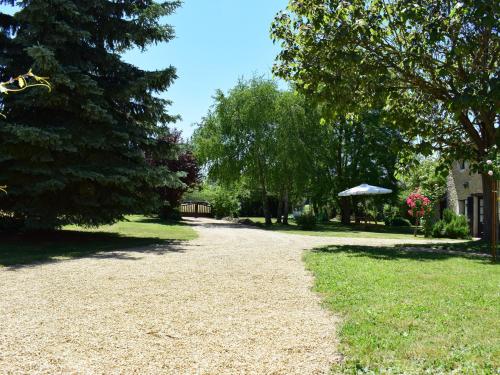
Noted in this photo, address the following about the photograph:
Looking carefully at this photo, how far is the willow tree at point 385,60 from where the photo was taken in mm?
11398

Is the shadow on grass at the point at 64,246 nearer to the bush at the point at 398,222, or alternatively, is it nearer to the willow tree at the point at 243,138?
the willow tree at the point at 243,138

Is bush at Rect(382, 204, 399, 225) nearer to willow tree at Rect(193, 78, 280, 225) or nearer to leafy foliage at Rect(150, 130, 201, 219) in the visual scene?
willow tree at Rect(193, 78, 280, 225)

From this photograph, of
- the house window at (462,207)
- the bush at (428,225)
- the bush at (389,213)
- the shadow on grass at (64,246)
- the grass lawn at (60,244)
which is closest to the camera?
the shadow on grass at (64,246)

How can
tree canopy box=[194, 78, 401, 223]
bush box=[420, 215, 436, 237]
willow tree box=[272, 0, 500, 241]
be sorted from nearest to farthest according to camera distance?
willow tree box=[272, 0, 500, 241], bush box=[420, 215, 436, 237], tree canopy box=[194, 78, 401, 223]

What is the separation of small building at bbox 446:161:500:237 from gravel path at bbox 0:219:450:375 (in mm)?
16052

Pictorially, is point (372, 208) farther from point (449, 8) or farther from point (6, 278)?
point (6, 278)

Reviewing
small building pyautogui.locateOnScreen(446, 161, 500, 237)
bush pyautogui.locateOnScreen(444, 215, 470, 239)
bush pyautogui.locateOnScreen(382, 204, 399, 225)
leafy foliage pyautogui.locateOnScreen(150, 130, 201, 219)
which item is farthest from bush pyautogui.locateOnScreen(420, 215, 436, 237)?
bush pyautogui.locateOnScreen(382, 204, 399, 225)

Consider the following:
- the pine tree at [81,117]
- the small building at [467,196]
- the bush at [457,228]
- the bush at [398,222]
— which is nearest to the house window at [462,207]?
the small building at [467,196]

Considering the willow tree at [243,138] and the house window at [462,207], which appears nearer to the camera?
the house window at [462,207]

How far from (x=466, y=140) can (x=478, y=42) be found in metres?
3.89

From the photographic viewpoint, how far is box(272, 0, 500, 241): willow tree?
11398mm

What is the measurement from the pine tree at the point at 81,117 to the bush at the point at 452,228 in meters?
12.7

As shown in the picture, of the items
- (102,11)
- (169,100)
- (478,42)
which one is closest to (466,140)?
(478,42)

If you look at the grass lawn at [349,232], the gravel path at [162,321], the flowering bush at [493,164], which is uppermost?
the flowering bush at [493,164]
